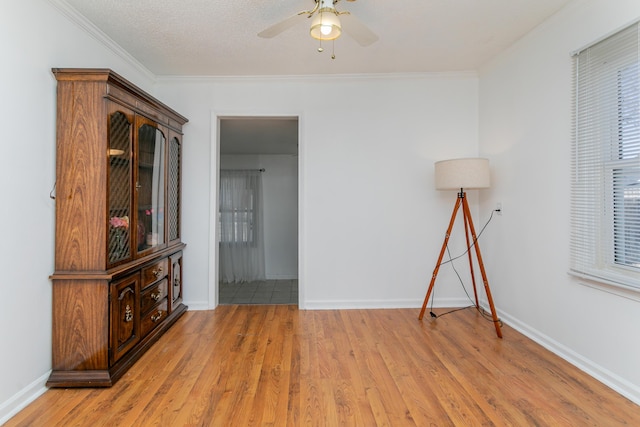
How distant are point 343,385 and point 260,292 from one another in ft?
10.7

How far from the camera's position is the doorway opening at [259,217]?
247 inches

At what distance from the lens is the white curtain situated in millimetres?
6402

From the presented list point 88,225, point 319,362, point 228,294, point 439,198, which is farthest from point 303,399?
point 228,294

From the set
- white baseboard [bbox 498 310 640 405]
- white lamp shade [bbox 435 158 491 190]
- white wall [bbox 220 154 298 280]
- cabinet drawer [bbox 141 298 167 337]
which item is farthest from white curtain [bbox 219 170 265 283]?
white baseboard [bbox 498 310 640 405]

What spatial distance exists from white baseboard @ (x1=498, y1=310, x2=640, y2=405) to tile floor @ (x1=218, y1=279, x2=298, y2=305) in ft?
8.14

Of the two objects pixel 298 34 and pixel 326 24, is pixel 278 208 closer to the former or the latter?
pixel 298 34

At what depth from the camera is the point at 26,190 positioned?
1.98m

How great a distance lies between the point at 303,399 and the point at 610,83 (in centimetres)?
276

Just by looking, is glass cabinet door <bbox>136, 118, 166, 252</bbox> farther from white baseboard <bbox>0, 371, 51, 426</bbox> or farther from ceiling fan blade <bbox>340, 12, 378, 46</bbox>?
ceiling fan blade <bbox>340, 12, 378, 46</bbox>

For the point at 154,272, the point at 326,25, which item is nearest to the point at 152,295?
the point at 154,272

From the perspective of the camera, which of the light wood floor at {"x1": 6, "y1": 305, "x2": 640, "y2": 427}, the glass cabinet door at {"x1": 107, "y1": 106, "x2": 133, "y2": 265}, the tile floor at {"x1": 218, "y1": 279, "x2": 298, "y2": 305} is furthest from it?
the tile floor at {"x1": 218, "y1": 279, "x2": 298, "y2": 305}

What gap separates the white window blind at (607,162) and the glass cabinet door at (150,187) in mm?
3251

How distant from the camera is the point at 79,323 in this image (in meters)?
2.15

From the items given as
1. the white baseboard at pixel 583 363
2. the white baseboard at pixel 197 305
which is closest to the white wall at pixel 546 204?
the white baseboard at pixel 583 363
